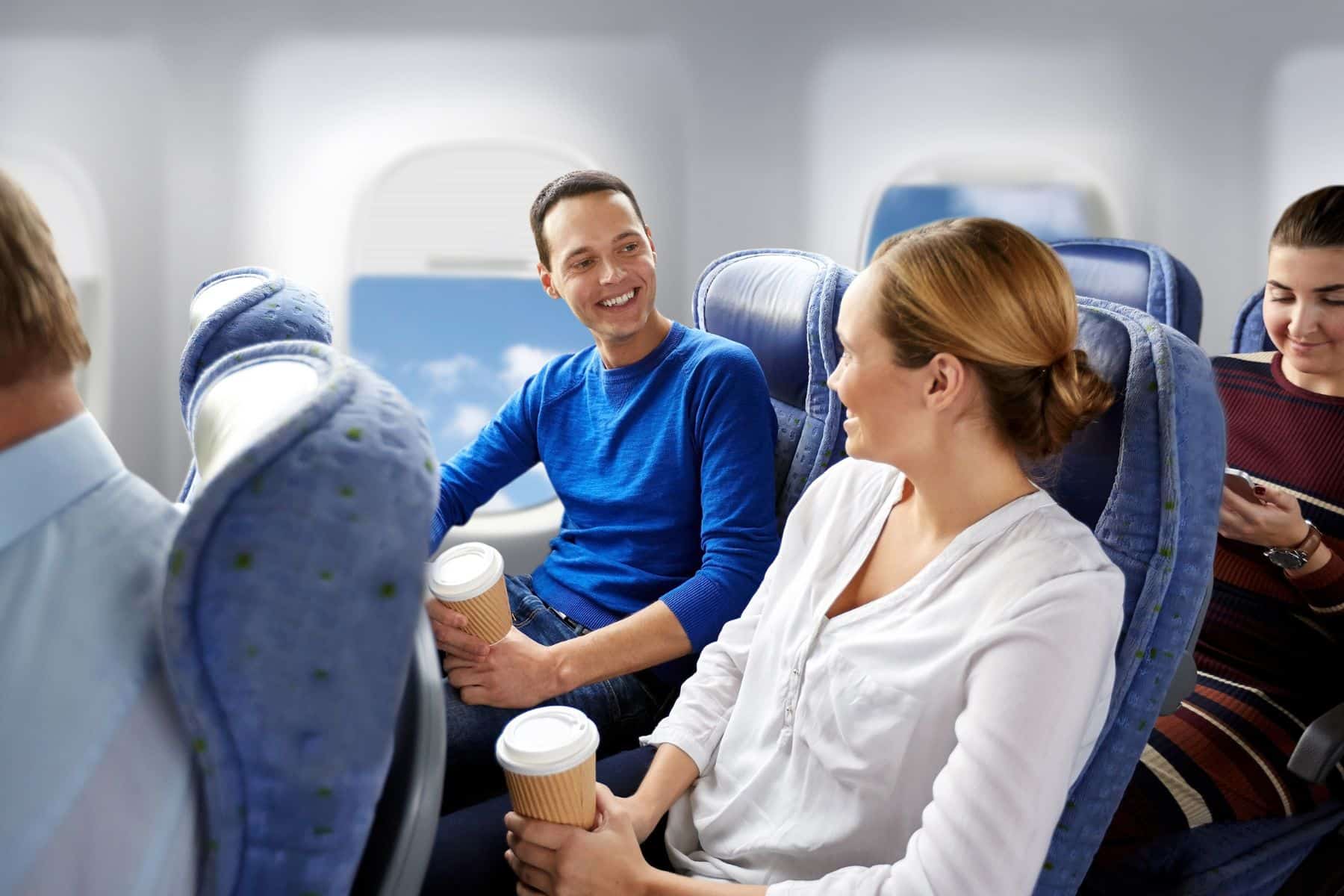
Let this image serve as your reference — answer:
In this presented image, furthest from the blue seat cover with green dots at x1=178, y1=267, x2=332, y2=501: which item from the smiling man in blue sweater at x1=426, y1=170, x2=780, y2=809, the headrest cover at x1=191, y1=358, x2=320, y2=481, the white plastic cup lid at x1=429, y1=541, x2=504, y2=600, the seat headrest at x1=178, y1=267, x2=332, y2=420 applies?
the smiling man in blue sweater at x1=426, y1=170, x2=780, y2=809

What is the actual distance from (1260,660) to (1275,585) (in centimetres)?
13

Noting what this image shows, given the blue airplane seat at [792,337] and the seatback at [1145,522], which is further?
the blue airplane seat at [792,337]

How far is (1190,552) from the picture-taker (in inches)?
44.0

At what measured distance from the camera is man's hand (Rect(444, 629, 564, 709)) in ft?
5.35

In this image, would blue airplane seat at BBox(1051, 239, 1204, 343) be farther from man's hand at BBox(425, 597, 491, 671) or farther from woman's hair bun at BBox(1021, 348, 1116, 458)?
man's hand at BBox(425, 597, 491, 671)

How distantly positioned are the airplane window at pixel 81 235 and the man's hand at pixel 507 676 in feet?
6.25

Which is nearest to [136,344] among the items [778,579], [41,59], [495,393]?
[41,59]

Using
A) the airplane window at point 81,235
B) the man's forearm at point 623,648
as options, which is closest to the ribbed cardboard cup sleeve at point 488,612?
the man's forearm at point 623,648

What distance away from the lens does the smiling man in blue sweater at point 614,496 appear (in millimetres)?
1681

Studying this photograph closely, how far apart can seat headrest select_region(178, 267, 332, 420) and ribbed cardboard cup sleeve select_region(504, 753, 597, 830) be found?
0.54 meters

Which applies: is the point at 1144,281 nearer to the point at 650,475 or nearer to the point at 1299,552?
the point at 1299,552

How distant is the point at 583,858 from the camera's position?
1172mm

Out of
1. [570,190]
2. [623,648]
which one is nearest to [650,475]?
[623,648]

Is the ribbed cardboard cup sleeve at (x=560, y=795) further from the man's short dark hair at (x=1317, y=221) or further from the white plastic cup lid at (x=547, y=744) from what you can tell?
the man's short dark hair at (x=1317, y=221)
